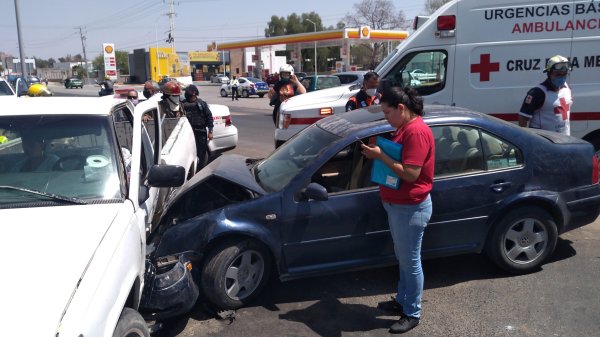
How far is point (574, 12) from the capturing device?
691 centimetres

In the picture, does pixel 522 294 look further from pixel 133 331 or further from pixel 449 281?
pixel 133 331

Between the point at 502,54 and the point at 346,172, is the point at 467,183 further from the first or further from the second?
the point at 502,54

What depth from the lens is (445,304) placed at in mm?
4109

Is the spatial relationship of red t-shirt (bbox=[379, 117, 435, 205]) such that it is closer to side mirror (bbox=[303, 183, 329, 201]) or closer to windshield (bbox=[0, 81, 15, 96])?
side mirror (bbox=[303, 183, 329, 201])

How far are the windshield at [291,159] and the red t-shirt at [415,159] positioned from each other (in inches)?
38.2

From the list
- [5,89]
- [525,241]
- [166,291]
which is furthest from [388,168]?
[5,89]

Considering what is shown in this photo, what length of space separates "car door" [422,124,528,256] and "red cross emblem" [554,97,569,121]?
175 centimetres

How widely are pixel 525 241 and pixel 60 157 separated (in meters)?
3.84

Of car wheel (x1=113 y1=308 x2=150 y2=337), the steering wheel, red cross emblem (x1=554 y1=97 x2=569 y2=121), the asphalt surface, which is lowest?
the asphalt surface

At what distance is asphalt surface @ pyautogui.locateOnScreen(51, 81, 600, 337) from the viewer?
12.3ft

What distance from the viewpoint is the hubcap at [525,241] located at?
4.45m

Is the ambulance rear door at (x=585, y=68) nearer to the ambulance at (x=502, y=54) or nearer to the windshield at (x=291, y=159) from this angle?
the ambulance at (x=502, y=54)

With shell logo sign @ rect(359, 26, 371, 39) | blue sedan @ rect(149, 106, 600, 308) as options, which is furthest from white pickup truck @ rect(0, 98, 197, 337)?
shell logo sign @ rect(359, 26, 371, 39)

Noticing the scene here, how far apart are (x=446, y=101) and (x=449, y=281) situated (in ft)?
11.7
